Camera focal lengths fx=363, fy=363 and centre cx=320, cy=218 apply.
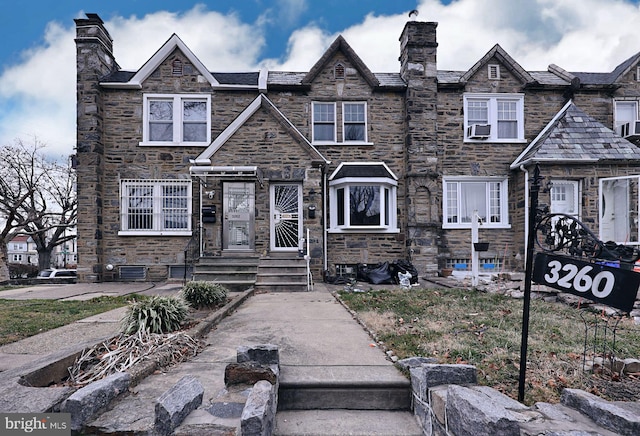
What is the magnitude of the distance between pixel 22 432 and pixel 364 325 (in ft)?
13.9

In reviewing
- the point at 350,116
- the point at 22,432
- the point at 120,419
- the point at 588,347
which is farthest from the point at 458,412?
the point at 350,116

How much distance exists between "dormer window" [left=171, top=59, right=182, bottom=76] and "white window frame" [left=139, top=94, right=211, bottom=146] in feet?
2.71

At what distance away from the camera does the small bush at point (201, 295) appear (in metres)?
7.07

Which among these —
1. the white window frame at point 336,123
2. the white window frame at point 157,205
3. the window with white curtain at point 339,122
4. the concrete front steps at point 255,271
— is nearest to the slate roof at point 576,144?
the white window frame at point 336,123

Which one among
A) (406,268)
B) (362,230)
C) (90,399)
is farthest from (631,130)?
(90,399)

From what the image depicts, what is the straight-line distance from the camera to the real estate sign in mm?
2516

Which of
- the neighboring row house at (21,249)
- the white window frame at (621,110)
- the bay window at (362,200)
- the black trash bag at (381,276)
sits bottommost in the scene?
the neighboring row house at (21,249)

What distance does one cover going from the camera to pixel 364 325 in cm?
574

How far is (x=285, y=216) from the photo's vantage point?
1271cm

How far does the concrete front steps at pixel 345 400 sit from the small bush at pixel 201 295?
4.02 m

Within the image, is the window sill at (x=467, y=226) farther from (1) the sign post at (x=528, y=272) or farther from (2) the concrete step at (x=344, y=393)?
(2) the concrete step at (x=344, y=393)

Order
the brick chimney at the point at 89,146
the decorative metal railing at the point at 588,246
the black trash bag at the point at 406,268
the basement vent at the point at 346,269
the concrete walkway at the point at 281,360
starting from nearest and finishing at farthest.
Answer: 1. the decorative metal railing at the point at 588,246
2. the concrete walkway at the point at 281,360
3. the black trash bag at the point at 406,268
4. the brick chimney at the point at 89,146
5. the basement vent at the point at 346,269

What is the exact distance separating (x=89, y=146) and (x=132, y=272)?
184 inches

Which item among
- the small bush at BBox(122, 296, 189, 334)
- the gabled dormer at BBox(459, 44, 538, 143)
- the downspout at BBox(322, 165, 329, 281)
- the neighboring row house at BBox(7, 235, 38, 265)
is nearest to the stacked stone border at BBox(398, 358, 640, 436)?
the small bush at BBox(122, 296, 189, 334)
